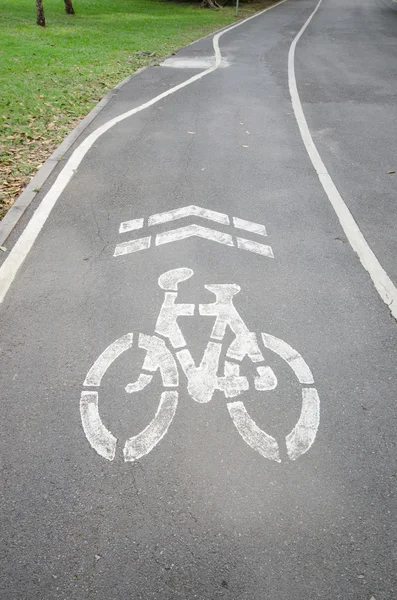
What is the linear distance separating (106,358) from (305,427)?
1.63 metres

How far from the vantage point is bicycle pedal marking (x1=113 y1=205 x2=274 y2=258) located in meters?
6.06

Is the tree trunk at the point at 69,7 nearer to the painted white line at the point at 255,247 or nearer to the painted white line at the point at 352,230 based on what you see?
the painted white line at the point at 352,230

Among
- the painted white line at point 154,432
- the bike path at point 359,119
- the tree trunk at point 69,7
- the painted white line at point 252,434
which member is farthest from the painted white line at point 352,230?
the tree trunk at point 69,7

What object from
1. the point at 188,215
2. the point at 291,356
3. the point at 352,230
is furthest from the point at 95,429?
the point at 352,230

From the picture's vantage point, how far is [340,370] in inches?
167

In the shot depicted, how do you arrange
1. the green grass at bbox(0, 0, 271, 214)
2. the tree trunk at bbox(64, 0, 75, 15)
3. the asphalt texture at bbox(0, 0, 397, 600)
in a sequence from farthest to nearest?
1. the tree trunk at bbox(64, 0, 75, 15)
2. the green grass at bbox(0, 0, 271, 214)
3. the asphalt texture at bbox(0, 0, 397, 600)

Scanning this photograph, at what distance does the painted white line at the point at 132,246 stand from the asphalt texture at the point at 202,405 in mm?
130

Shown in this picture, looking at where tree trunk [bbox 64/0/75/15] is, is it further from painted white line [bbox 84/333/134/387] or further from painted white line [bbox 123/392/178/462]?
painted white line [bbox 123/392/178/462]

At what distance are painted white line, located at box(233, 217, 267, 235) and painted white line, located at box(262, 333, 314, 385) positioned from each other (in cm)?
212

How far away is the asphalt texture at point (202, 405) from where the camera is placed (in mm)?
Answer: 2885

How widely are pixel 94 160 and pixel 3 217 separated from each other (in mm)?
2326

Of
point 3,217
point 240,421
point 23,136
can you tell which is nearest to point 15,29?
point 23,136

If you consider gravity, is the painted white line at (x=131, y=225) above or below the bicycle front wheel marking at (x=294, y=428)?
below

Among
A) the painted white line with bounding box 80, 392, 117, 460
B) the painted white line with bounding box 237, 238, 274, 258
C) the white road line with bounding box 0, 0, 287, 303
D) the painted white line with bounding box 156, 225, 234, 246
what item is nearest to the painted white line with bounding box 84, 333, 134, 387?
the painted white line with bounding box 80, 392, 117, 460
